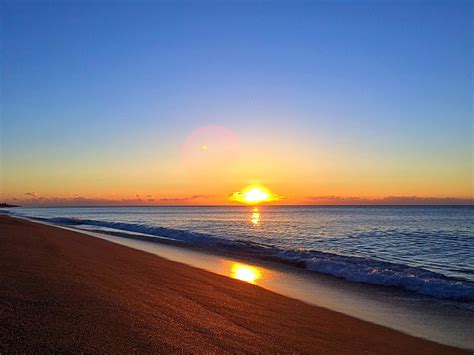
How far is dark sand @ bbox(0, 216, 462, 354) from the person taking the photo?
5598mm

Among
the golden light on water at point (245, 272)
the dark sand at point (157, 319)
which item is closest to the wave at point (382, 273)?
the golden light on water at point (245, 272)

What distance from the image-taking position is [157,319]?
6953 millimetres

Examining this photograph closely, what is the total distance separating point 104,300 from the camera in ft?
25.3

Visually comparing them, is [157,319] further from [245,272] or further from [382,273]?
[382,273]

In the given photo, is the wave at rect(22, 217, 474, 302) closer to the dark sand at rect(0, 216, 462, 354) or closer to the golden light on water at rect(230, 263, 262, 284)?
the golden light on water at rect(230, 263, 262, 284)

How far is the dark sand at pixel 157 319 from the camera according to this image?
560 centimetres

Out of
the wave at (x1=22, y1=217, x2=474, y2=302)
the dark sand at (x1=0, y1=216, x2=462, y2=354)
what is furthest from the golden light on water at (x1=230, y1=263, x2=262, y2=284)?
the dark sand at (x1=0, y1=216, x2=462, y2=354)

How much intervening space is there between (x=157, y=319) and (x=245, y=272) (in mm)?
9761

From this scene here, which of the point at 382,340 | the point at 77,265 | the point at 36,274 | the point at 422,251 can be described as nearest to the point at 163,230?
the point at 422,251

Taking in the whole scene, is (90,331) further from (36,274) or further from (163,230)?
(163,230)

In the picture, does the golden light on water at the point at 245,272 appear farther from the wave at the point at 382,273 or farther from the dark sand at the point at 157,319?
the dark sand at the point at 157,319

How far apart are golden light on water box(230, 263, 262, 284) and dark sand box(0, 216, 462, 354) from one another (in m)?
2.97

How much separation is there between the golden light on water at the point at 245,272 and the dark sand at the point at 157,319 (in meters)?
2.97

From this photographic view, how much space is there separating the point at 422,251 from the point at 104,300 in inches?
895
